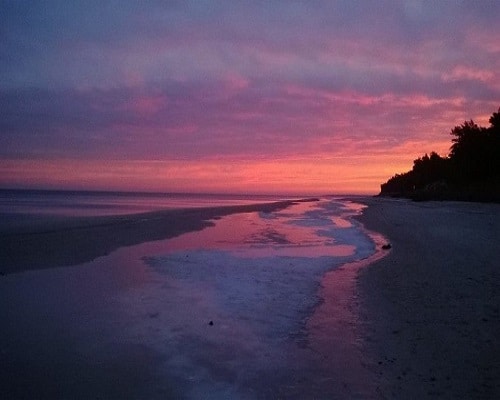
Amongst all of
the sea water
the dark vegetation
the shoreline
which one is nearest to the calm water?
the shoreline

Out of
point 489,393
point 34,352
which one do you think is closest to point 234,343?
point 34,352

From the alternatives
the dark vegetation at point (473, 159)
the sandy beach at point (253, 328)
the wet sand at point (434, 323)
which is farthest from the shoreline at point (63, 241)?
the dark vegetation at point (473, 159)

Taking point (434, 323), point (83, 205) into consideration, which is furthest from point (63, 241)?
point (83, 205)

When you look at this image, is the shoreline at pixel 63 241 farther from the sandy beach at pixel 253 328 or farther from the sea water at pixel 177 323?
the sea water at pixel 177 323

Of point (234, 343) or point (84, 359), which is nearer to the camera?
point (84, 359)

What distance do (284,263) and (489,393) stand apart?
10341 millimetres

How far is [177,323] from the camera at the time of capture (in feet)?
29.0

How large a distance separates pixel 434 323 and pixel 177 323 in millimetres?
5001

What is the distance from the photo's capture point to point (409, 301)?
981 cm

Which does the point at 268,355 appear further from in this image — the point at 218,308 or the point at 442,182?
the point at 442,182

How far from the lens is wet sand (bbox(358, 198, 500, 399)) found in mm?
5859

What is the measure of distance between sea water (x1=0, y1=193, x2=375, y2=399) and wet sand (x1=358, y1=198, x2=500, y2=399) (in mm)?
1161

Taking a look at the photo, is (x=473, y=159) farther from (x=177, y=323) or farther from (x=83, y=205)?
(x=177, y=323)

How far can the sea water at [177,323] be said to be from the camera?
619 centimetres
